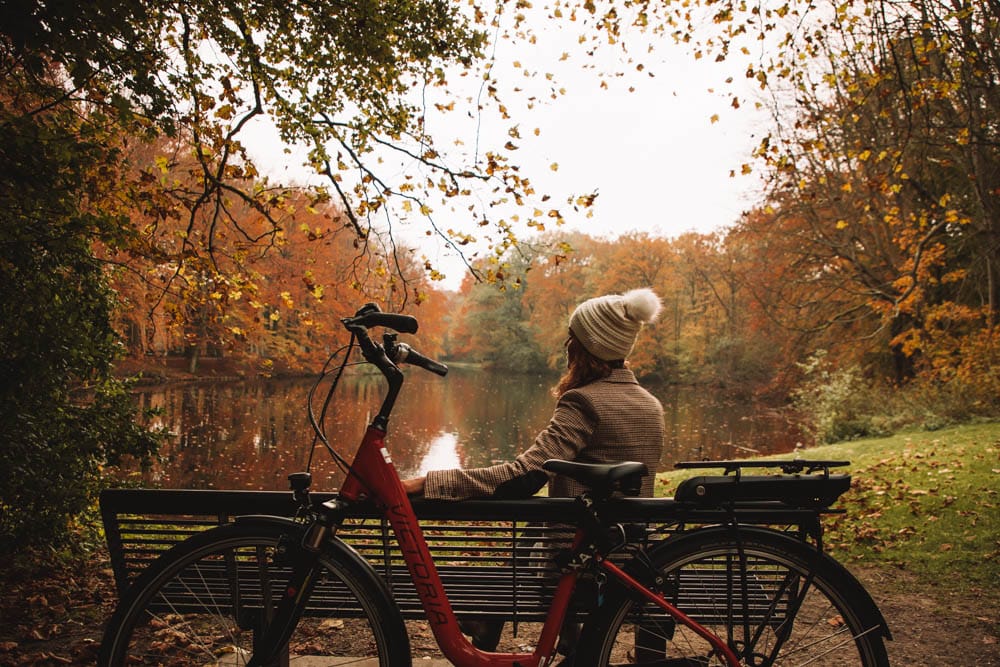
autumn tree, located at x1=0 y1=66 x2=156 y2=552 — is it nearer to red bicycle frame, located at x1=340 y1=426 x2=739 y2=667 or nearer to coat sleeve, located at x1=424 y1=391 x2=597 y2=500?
red bicycle frame, located at x1=340 y1=426 x2=739 y2=667

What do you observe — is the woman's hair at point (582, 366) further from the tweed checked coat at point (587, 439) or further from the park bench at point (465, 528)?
the park bench at point (465, 528)

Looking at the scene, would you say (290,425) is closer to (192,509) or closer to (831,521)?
(831,521)

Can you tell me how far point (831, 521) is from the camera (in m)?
6.58

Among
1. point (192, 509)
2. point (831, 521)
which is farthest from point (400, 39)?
point (831, 521)

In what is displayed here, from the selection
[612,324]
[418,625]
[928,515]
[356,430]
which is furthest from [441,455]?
[612,324]

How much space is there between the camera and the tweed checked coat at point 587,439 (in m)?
2.15

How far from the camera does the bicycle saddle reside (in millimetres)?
1920

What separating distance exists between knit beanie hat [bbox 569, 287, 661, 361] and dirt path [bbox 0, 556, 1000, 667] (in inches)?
72.4

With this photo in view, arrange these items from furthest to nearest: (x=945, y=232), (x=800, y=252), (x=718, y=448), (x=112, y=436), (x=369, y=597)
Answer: (x=800, y=252) < (x=718, y=448) < (x=945, y=232) < (x=112, y=436) < (x=369, y=597)

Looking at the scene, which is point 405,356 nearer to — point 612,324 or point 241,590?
point 612,324

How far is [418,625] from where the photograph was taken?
3910 mm

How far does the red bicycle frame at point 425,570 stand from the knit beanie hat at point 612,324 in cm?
72

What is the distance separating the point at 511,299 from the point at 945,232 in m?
40.5

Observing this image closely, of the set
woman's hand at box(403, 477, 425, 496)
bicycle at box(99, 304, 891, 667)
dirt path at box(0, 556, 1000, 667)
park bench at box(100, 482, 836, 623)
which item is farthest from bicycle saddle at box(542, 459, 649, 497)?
dirt path at box(0, 556, 1000, 667)
